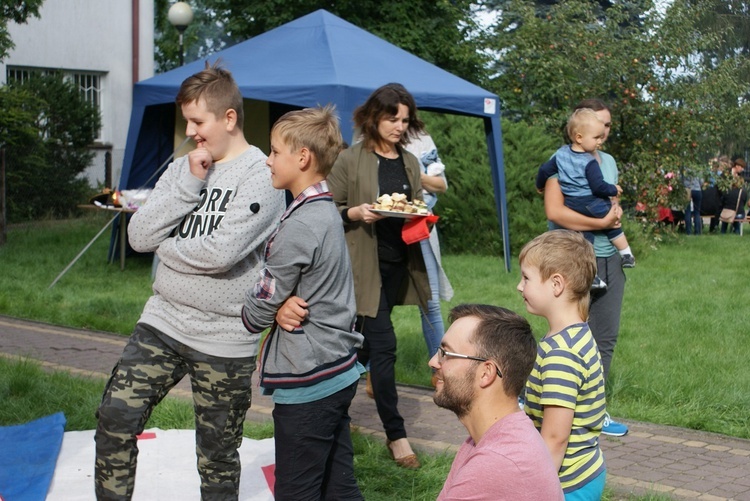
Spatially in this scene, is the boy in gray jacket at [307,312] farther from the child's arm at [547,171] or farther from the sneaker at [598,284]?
the child's arm at [547,171]

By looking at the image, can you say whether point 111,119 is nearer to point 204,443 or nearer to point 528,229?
point 528,229

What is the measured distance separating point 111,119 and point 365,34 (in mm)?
13994

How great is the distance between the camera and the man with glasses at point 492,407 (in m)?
2.37

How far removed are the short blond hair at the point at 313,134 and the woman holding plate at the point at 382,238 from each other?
139cm

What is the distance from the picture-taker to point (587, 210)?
5566 mm

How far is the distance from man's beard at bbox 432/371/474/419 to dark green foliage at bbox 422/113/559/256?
1251cm

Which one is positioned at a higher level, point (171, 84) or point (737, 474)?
point (171, 84)

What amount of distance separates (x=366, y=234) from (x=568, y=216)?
118 centimetres

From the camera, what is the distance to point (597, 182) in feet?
18.1

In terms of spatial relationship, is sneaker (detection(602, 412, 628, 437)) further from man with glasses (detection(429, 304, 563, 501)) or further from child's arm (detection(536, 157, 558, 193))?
man with glasses (detection(429, 304, 563, 501))

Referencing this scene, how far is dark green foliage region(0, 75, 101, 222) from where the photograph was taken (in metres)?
18.2

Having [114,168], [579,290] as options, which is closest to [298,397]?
[579,290]

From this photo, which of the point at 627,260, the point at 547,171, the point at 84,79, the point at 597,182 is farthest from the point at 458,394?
the point at 84,79

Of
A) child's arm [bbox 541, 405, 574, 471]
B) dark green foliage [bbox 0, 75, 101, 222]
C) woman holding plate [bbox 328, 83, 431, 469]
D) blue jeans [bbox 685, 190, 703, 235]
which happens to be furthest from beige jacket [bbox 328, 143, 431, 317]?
blue jeans [bbox 685, 190, 703, 235]
